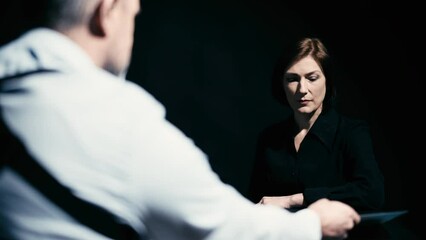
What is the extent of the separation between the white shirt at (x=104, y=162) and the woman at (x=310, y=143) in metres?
1.19

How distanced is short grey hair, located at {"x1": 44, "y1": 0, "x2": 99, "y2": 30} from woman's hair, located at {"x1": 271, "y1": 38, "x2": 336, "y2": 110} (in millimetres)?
1325

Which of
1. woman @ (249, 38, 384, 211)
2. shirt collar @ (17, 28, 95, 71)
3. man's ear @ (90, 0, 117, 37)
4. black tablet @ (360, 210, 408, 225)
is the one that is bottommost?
black tablet @ (360, 210, 408, 225)

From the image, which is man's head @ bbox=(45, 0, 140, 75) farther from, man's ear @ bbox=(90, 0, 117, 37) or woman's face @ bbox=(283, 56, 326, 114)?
woman's face @ bbox=(283, 56, 326, 114)

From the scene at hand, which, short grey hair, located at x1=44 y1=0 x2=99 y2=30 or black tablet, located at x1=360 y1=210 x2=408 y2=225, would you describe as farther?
black tablet, located at x1=360 y1=210 x2=408 y2=225

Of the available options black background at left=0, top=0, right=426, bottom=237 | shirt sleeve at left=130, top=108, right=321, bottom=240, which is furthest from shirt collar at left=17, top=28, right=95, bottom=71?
black background at left=0, top=0, right=426, bottom=237

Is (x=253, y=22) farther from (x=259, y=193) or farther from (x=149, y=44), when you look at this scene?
(x=259, y=193)

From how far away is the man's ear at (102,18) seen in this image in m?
0.72

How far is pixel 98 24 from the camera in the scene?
2.41 ft

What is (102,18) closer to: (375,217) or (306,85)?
(375,217)

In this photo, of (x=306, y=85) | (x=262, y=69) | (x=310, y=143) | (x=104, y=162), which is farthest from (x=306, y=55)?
(x=104, y=162)

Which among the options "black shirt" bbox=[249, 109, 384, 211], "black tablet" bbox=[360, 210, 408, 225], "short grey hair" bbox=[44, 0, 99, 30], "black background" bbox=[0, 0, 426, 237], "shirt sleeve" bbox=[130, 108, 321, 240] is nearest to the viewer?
"shirt sleeve" bbox=[130, 108, 321, 240]

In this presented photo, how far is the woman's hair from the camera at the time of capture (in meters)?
1.95

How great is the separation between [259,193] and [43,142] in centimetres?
143

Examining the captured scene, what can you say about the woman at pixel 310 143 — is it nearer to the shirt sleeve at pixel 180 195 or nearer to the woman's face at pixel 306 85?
the woman's face at pixel 306 85
